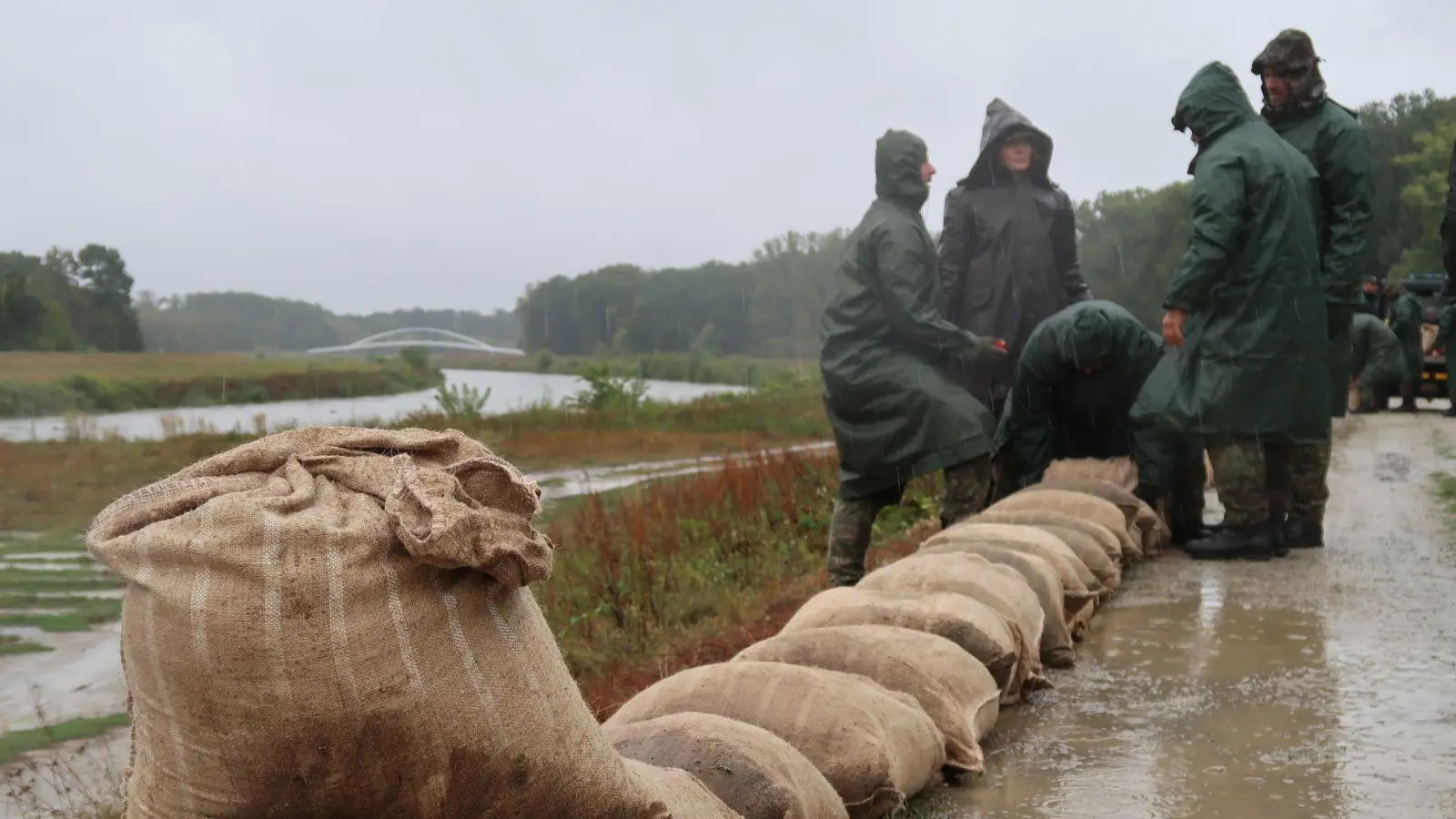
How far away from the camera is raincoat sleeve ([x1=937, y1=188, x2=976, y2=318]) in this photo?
8172 millimetres

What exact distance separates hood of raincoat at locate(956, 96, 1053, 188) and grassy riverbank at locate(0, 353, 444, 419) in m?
5.79

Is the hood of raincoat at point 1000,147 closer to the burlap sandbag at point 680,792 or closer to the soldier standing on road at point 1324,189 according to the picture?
the soldier standing on road at point 1324,189

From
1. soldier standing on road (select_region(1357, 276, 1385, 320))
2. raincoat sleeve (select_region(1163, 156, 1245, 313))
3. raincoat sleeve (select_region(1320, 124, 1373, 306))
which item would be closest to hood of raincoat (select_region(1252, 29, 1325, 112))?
raincoat sleeve (select_region(1320, 124, 1373, 306))

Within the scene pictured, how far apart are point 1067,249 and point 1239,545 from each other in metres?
2.07

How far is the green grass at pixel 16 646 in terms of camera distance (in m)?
7.85

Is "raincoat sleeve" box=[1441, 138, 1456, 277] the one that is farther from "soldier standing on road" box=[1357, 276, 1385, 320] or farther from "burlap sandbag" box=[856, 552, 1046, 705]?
"soldier standing on road" box=[1357, 276, 1385, 320]

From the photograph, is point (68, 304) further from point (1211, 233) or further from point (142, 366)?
point (1211, 233)

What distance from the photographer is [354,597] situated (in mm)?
2002

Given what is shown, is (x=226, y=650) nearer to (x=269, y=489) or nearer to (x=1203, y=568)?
(x=269, y=489)

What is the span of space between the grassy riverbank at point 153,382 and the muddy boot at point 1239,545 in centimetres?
708

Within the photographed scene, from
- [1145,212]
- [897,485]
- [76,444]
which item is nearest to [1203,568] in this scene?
[897,485]

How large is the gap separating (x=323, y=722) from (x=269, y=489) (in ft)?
1.12

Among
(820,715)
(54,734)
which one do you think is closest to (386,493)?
(820,715)

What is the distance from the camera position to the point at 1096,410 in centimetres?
791
